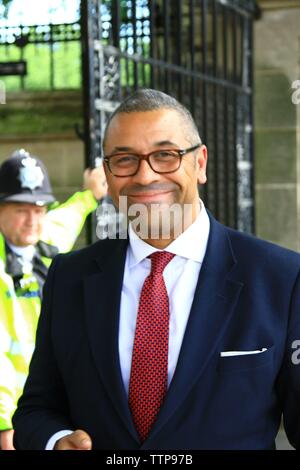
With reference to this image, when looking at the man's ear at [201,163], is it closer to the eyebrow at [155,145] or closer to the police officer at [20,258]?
the eyebrow at [155,145]

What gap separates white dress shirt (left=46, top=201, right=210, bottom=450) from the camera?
2445mm

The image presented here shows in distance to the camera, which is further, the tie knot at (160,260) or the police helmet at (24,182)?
the police helmet at (24,182)

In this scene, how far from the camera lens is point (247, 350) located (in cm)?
233

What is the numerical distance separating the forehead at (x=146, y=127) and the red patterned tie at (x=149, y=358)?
391mm

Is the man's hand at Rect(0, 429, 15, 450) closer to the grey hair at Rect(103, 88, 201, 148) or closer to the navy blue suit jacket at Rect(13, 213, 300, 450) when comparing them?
the navy blue suit jacket at Rect(13, 213, 300, 450)

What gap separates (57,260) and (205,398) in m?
0.65

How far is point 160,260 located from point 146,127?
37 cm

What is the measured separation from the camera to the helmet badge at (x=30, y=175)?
484 cm

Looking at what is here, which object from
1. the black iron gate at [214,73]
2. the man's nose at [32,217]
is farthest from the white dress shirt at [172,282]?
the black iron gate at [214,73]

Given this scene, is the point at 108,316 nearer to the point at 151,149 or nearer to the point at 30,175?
the point at 151,149

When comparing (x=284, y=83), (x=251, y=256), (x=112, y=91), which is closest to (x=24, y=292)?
(x=112, y=91)

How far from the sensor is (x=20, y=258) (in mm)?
4645

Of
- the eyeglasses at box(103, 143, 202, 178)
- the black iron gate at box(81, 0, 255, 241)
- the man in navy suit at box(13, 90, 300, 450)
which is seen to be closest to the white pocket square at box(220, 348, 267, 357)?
the man in navy suit at box(13, 90, 300, 450)
